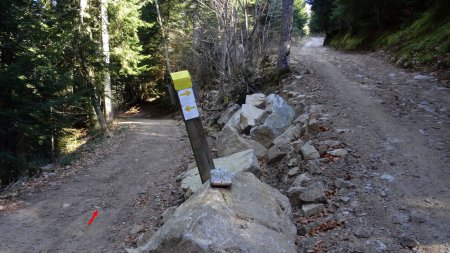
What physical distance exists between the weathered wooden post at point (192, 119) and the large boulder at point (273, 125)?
302 cm

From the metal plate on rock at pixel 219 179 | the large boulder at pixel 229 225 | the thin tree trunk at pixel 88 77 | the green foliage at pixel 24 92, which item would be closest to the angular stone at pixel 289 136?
the large boulder at pixel 229 225

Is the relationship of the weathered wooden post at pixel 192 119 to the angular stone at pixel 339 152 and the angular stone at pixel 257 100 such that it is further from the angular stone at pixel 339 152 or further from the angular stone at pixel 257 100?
the angular stone at pixel 257 100

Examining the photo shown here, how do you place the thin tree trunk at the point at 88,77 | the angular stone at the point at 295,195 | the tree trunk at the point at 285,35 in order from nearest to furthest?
the angular stone at the point at 295,195 → the tree trunk at the point at 285,35 → the thin tree trunk at the point at 88,77

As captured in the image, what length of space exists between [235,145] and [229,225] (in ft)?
13.4

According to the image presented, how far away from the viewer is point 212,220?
3791 mm

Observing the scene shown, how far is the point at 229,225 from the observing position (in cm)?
378

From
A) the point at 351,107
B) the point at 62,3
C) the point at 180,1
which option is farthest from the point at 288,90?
the point at 180,1

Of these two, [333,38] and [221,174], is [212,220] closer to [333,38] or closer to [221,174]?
[221,174]

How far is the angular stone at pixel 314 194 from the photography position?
16.3 feet

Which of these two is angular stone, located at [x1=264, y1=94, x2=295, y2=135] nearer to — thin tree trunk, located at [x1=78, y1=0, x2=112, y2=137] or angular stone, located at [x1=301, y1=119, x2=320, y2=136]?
angular stone, located at [x1=301, y1=119, x2=320, y2=136]

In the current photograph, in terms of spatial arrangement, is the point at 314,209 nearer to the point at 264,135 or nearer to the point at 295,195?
the point at 295,195

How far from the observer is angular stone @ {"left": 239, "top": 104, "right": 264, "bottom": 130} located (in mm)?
8875

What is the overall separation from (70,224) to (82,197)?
1.49 metres

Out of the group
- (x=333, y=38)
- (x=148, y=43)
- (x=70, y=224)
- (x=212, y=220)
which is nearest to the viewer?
(x=212, y=220)
